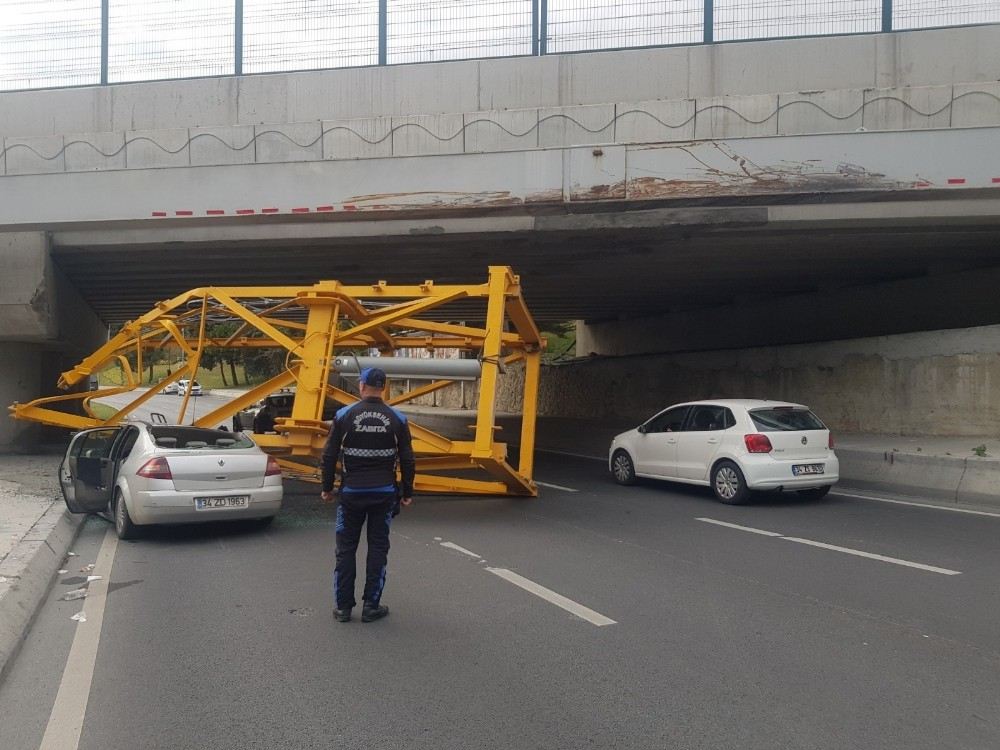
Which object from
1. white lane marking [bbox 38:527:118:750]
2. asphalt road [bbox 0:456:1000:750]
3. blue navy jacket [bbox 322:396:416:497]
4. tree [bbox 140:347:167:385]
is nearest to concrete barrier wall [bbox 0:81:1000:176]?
tree [bbox 140:347:167:385]

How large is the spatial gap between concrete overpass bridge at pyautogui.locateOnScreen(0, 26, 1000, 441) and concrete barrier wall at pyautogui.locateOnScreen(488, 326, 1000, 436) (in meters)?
0.05

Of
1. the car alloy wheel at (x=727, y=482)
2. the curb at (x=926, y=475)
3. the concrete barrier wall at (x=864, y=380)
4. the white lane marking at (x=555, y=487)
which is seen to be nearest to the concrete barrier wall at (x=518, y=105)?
the concrete barrier wall at (x=864, y=380)

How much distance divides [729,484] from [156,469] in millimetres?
7265

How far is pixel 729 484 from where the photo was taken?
11320 mm

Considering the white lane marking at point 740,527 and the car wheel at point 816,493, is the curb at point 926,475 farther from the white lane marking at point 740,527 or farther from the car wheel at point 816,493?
the white lane marking at point 740,527

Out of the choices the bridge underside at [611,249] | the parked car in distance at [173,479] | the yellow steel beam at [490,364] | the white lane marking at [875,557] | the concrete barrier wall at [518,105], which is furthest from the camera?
the concrete barrier wall at [518,105]

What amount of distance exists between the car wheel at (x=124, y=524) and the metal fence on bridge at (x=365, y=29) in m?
10.1

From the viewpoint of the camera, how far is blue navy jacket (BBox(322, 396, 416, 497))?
5.54 meters

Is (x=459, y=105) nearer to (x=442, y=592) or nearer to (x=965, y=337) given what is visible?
(x=965, y=337)

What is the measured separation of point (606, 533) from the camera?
9.14 metres

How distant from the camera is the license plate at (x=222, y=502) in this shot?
8.51 m

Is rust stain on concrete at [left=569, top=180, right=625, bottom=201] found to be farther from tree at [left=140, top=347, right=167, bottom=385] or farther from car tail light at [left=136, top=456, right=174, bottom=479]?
tree at [left=140, top=347, right=167, bottom=385]

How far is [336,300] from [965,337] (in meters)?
10.3

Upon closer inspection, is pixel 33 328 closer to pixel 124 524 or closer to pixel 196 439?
pixel 196 439
